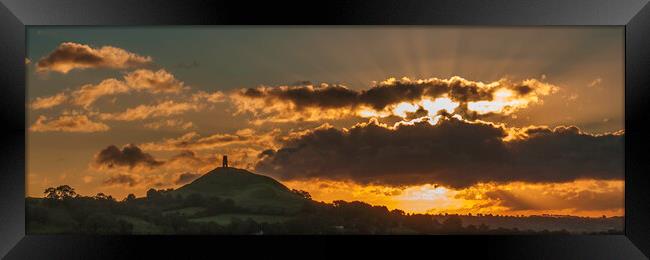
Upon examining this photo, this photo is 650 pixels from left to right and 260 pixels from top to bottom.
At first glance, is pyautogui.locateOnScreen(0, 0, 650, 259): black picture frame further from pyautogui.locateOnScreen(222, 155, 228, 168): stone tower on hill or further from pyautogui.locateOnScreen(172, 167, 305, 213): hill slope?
pyautogui.locateOnScreen(222, 155, 228, 168): stone tower on hill

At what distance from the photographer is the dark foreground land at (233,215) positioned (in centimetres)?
1082

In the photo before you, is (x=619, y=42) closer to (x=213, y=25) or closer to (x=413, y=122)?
(x=413, y=122)

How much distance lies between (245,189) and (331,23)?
1.39 metres

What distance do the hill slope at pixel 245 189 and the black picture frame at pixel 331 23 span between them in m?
0.27

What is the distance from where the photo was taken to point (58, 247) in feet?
35.3

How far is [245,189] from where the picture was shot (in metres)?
10.8

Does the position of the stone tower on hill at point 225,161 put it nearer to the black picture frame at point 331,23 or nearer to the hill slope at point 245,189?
Answer: the hill slope at point 245,189

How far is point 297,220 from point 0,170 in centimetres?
224

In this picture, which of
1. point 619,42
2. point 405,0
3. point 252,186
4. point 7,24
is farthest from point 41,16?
point 619,42

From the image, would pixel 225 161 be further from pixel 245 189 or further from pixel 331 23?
pixel 331 23

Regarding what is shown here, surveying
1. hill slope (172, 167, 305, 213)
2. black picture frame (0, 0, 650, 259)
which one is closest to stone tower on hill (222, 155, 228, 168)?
hill slope (172, 167, 305, 213)

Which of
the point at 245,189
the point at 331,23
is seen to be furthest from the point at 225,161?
the point at 331,23

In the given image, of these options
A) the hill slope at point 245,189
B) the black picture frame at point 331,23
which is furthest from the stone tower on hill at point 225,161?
the black picture frame at point 331,23

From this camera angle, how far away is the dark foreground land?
10.8 metres
